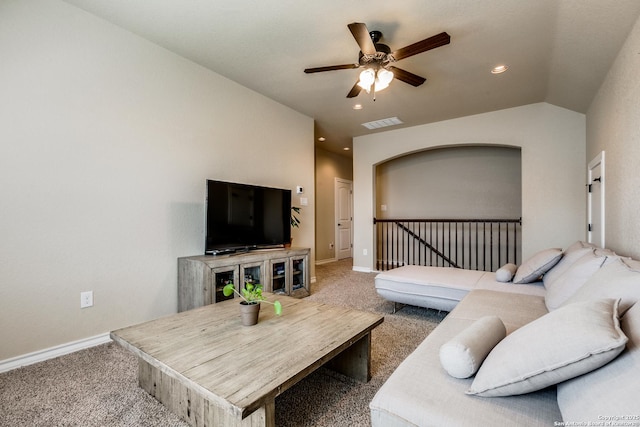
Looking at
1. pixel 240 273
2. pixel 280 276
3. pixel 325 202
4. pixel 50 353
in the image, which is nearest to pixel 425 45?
pixel 240 273

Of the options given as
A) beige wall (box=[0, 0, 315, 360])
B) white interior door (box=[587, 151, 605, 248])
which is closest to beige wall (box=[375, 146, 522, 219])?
white interior door (box=[587, 151, 605, 248])

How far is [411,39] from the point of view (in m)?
2.64

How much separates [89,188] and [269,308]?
71.2 inches

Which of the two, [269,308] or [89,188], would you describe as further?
[89,188]

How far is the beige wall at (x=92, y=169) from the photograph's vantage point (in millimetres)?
2094

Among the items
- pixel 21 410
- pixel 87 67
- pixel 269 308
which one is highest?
pixel 87 67

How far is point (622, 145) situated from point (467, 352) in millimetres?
2531

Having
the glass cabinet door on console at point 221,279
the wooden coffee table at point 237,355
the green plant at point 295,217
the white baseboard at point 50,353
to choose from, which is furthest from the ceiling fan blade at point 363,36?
the white baseboard at point 50,353

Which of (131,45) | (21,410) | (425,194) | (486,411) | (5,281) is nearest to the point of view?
(486,411)

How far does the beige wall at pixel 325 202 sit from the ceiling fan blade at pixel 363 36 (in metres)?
4.29

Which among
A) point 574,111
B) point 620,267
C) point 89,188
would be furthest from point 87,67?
point 574,111

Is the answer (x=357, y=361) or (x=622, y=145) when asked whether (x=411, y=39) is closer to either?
(x=622, y=145)

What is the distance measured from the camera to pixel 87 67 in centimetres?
242

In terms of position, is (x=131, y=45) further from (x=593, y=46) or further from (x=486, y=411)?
(x=593, y=46)
